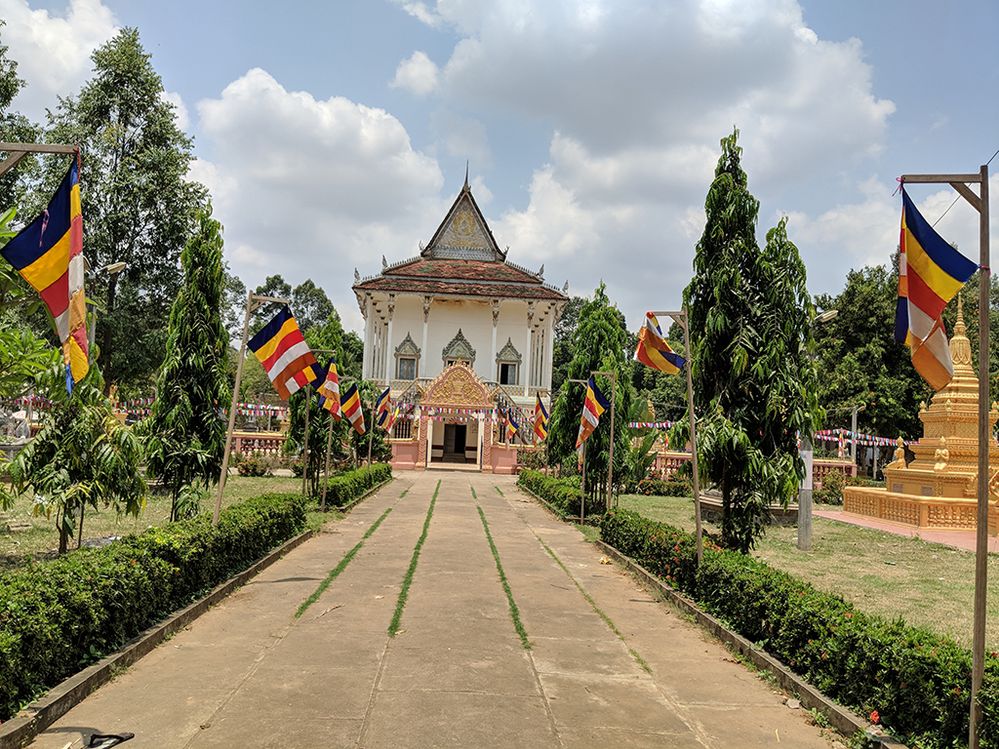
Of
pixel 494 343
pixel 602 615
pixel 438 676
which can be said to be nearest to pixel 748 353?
pixel 602 615

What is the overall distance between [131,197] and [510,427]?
17.5 metres

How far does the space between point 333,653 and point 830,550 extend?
1203 cm

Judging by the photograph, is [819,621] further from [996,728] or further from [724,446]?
[724,446]

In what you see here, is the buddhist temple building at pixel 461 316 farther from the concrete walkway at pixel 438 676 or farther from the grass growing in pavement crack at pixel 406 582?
the concrete walkway at pixel 438 676

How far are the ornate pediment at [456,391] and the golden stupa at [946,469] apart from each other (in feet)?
70.1

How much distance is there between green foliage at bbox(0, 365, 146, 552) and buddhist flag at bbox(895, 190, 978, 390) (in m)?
9.81

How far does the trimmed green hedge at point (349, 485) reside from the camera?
19.7 meters

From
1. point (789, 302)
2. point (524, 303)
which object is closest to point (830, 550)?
point (789, 302)

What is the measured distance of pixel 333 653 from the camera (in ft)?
24.1

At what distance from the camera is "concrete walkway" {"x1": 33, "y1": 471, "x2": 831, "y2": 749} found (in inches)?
216

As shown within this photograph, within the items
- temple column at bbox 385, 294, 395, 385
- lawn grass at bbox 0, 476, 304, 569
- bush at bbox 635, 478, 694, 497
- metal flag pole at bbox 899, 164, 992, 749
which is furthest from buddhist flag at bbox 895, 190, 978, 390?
temple column at bbox 385, 294, 395, 385

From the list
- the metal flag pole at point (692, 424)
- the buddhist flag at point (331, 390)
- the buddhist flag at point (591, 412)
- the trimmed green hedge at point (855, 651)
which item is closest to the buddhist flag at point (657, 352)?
the metal flag pole at point (692, 424)

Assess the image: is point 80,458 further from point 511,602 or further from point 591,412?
point 591,412

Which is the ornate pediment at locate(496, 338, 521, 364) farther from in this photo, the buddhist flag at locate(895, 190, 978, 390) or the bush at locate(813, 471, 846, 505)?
the buddhist flag at locate(895, 190, 978, 390)
